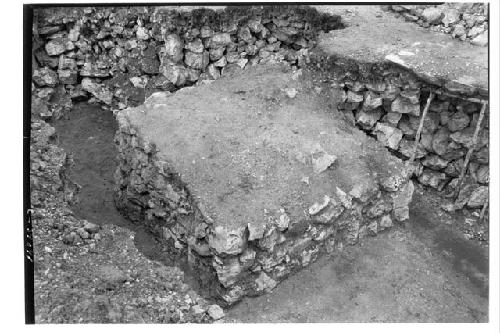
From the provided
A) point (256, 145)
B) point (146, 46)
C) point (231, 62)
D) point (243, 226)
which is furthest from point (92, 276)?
point (146, 46)

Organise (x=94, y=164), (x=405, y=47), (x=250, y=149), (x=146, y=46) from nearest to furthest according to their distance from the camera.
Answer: (x=250, y=149) → (x=405, y=47) → (x=94, y=164) → (x=146, y=46)

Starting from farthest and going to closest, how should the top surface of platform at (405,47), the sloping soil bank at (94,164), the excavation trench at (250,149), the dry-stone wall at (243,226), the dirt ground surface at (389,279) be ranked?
the sloping soil bank at (94,164) < the top surface of platform at (405,47) < the excavation trench at (250,149) < the dirt ground surface at (389,279) < the dry-stone wall at (243,226)

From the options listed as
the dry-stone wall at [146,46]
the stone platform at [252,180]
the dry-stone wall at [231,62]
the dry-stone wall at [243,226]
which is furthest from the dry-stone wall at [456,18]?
the dry-stone wall at [243,226]

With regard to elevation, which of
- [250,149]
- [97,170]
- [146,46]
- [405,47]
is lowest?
[97,170]

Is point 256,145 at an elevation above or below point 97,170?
above

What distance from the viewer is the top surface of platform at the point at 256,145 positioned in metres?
11.6

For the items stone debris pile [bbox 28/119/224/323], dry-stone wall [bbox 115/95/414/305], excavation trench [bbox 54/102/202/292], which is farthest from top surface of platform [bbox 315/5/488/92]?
stone debris pile [bbox 28/119/224/323]

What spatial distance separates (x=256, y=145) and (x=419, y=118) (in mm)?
4699

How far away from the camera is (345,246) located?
41.3 ft

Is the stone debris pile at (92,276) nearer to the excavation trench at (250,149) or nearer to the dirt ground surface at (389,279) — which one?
the excavation trench at (250,149)

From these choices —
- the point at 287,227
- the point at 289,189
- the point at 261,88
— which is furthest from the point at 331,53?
the point at 287,227

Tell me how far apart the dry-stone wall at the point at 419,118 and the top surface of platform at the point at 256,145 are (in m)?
0.77

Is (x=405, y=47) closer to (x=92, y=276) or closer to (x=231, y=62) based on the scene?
(x=231, y=62)

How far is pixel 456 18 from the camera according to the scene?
14.4 meters
